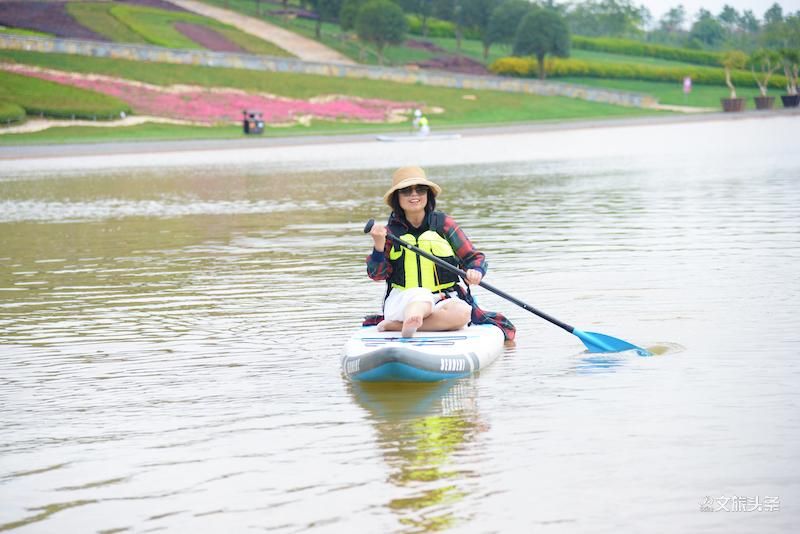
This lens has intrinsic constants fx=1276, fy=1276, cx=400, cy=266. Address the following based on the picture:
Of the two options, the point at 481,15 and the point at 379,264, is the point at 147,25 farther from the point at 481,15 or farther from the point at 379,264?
the point at 379,264

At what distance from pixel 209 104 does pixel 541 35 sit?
104ft

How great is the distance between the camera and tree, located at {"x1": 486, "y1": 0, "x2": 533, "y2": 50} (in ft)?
309

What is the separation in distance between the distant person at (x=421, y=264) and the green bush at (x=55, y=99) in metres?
52.6

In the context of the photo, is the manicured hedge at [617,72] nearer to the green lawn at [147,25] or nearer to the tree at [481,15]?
the tree at [481,15]

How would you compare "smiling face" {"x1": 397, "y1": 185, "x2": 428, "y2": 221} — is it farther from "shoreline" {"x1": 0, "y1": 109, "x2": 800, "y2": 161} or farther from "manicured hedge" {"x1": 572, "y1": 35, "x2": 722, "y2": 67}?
"manicured hedge" {"x1": 572, "y1": 35, "x2": 722, "y2": 67}

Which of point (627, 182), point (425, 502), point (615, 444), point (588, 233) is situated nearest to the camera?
point (425, 502)

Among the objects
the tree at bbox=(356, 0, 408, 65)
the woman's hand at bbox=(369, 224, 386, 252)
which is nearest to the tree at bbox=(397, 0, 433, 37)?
the tree at bbox=(356, 0, 408, 65)

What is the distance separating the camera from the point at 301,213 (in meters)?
22.8

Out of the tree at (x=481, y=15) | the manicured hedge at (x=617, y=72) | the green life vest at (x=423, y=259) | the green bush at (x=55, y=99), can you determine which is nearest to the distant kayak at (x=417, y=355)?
the green life vest at (x=423, y=259)

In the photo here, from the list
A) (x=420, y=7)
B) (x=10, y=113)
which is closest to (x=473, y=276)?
(x=10, y=113)

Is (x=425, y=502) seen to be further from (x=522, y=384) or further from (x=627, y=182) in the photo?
(x=627, y=182)

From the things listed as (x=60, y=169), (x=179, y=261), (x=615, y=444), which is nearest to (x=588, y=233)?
(x=179, y=261)

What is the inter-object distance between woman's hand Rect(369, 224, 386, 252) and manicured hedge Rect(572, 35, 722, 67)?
4369 inches

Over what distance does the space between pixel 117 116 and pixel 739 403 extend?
5613 centimetres
